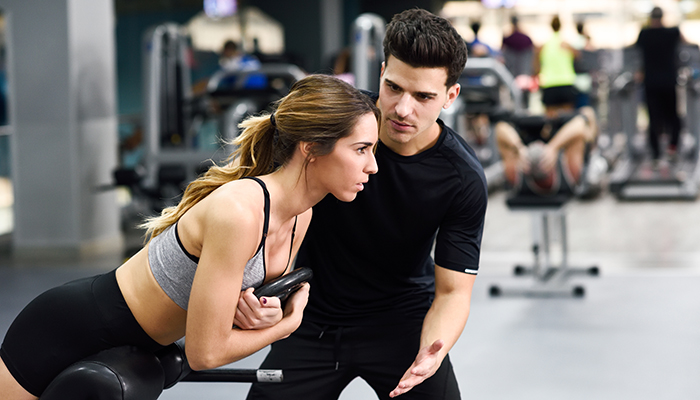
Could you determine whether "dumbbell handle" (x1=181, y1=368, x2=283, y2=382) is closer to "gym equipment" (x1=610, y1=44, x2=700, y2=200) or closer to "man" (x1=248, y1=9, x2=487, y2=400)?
"man" (x1=248, y1=9, x2=487, y2=400)

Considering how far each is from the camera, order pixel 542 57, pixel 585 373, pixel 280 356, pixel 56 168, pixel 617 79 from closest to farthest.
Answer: pixel 280 356, pixel 585 373, pixel 56 168, pixel 542 57, pixel 617 79

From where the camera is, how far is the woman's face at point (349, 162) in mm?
1430

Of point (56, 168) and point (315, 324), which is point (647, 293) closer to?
point (315, 324)

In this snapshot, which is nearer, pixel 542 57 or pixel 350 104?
pixel 350 104

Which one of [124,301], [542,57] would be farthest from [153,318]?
[542,57]

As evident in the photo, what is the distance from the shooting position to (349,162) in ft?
4.69

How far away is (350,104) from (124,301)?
569 millimetres

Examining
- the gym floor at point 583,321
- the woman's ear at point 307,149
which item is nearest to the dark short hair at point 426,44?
the woman's ear at point 307,149

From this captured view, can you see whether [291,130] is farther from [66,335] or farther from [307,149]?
[66,335]

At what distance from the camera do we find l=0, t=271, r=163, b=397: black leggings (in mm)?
1409

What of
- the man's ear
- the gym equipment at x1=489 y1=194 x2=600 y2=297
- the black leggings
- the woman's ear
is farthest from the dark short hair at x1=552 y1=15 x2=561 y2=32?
the black leggings

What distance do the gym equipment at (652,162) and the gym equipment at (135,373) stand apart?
21.9ft

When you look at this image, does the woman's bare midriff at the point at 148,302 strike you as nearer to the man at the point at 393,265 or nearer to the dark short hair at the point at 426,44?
the man at the point at 393,265

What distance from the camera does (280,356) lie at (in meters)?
1.87
